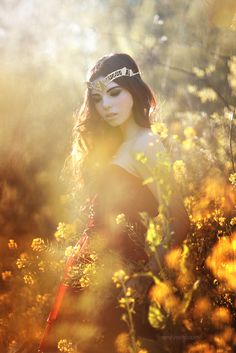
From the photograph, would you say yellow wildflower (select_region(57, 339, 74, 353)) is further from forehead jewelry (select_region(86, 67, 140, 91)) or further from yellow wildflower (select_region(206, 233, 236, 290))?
forehead jewelry (select_region(86, 67, 140, 91))

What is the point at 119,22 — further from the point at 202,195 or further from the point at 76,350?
the point at 76,350

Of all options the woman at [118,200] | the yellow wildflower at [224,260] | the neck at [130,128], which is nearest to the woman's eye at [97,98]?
the woman at [118,200]

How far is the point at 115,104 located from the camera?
2.62 meters

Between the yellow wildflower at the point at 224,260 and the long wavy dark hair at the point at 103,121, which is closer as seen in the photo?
the long wavy dark hair at the point at 103,121

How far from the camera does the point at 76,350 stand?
7.48 ft

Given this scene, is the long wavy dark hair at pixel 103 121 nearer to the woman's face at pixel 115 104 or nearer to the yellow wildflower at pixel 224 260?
the woman's face at pixel 115 104

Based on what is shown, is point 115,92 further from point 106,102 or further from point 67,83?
point 67,83

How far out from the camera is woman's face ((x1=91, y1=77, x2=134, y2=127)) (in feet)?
8.59

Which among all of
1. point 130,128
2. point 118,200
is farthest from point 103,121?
point 118,200

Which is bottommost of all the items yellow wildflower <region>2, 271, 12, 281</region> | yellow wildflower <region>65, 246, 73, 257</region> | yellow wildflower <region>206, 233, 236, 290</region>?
yellow wildflower <region>206, 233, 236, 290</region>

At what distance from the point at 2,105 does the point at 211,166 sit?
311cm

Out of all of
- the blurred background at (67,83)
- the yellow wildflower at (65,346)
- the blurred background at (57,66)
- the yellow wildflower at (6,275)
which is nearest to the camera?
the yellow wildflower at (65,346)

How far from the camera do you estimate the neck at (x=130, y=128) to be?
8.55 feet

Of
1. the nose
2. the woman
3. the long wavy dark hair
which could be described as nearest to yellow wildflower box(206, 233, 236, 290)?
the woman
